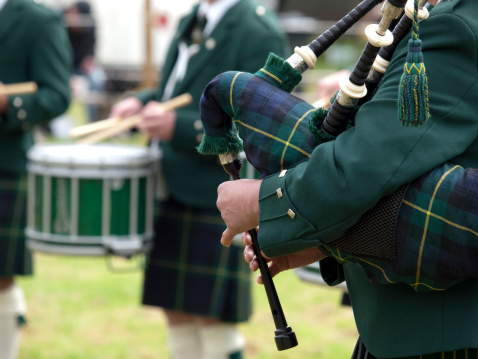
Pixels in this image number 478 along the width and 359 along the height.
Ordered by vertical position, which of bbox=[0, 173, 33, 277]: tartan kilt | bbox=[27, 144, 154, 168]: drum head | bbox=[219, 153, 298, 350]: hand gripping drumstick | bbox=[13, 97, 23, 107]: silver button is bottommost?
bbox=[0, 173, 33, 277]: tartan kilt

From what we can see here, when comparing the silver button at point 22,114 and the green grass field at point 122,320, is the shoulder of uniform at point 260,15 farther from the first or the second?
the green grass field at point 122,320

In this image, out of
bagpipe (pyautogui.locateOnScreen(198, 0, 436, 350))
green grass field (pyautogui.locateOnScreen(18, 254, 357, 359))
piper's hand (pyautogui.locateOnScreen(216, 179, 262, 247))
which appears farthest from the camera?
green grass field (pyautogui.locateOnScreen(18, 254, 357, 359))

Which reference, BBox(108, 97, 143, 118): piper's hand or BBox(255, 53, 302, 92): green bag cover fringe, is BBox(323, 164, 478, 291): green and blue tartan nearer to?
BBox(255, 53, 302, 92): green bag cover fringe

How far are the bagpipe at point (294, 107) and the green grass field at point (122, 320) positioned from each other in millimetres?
2402

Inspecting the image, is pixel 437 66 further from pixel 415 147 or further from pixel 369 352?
pixel 369 352

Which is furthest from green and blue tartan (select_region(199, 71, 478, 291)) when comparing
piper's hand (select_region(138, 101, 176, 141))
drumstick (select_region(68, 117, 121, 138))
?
drumstick (select_region(68, 117, 121, 138))

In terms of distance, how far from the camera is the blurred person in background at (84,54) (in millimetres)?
12219

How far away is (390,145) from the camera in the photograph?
1.49m

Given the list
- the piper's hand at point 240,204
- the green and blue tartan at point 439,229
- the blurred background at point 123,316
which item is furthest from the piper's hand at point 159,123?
the green and blue tartan at point 439,229

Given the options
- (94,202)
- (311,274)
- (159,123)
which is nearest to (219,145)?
(311,274)

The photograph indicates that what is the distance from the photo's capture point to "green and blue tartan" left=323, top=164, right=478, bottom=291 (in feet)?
4.92

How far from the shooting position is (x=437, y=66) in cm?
152

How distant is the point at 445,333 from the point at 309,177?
411mm

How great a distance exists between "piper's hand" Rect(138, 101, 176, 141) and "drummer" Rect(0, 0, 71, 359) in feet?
2.55
